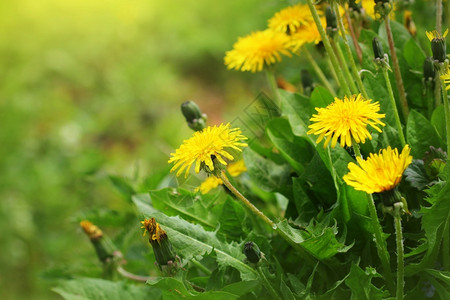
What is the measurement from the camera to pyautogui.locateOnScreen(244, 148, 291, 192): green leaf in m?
0.86

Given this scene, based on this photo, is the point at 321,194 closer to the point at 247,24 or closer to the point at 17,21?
the point at 247,24

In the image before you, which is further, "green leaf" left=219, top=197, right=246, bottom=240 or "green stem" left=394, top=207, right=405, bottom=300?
"green leaf" left=219, top=197, right=246, bottom=240

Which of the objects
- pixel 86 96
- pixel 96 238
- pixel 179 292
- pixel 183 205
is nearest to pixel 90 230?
pixel 96 238

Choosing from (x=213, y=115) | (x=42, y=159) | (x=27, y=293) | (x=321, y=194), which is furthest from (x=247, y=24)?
(x=321, y=194)

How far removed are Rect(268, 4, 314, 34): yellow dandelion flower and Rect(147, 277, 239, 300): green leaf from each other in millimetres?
410

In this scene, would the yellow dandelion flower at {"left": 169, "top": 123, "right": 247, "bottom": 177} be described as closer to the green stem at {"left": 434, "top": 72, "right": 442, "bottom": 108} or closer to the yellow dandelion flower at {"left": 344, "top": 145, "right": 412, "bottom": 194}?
the yellow dandelion flower at {"left": 344, "top": 145, "right": 412, "bottom": 194}

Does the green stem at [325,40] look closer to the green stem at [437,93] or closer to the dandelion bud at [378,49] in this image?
the dandelion bud at [378,49]

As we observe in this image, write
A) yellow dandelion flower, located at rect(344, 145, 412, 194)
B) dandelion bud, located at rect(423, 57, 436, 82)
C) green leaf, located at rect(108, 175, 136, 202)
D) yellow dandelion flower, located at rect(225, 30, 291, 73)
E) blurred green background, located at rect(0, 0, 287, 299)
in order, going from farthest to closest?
1. blurred green background, located at rect(0, 0, 287, 299)
2. green leaf, located at rect(108, 175, 136, 202)
3. yellow dandelion flower, located at rect(225, 30, 291, 73)
4. dandelion bud, located at rect(423, 57, 436, 82)
5. yellow dandelion flower, located at rect(344, 145, 412, 194)

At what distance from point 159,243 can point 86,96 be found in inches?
141

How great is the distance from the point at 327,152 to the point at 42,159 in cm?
211

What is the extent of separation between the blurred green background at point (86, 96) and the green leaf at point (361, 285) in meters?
1.29

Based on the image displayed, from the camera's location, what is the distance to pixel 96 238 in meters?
1.03

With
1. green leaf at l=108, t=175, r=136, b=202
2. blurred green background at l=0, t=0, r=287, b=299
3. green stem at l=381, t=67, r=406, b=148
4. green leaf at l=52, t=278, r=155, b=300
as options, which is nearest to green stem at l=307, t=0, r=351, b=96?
green stem at l=381, t=67, r=406, b=148

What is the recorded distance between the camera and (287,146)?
0.86 metres
